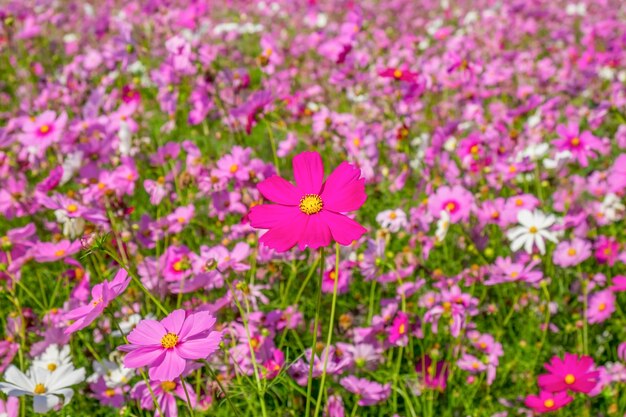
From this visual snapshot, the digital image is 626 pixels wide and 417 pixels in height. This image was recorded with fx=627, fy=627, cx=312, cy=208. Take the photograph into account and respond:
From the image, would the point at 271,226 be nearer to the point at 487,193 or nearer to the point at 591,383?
the point at 591,383

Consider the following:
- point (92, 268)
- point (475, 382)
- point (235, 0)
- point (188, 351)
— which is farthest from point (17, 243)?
point (235, 0)

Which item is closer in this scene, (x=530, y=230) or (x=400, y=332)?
(x=400, y=332)

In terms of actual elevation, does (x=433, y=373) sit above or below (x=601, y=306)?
below

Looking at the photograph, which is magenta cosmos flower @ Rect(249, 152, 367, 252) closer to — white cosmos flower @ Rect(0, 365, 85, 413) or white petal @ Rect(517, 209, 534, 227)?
white cosmos flower @ Rect(0, 365, 85, 413)

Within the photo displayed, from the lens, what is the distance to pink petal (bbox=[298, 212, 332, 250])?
1.11m

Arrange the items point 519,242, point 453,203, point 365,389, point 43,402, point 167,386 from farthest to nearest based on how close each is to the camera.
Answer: point 453,203
point 519,242
point 365,389
point 167,386
point 43,402

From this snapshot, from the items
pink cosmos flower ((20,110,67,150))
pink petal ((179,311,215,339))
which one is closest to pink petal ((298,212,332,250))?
pink petal ((179,311,215,339))

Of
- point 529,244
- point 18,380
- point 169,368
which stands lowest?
point 169,368

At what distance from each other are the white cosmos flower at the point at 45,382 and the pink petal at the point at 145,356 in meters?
0.50

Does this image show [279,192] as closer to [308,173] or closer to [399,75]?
[308,173]

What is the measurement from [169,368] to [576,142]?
1991mm

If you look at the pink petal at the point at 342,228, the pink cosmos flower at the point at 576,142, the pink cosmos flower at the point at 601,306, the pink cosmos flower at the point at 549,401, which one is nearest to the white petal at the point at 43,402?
the pink petal at the point at 342,228

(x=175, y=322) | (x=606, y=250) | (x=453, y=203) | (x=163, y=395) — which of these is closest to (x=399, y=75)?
(x=453, y=203)

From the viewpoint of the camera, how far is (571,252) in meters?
2.17
